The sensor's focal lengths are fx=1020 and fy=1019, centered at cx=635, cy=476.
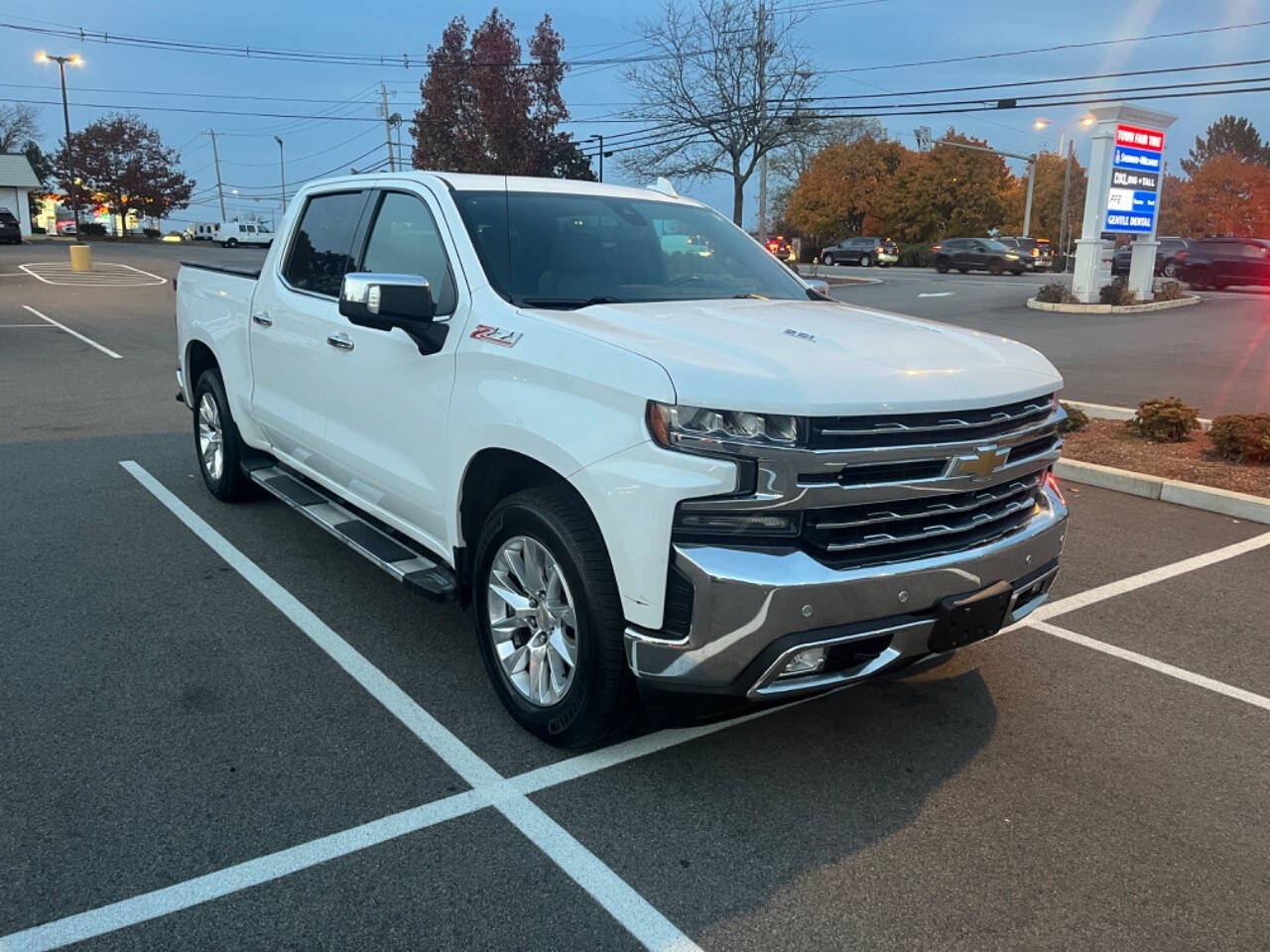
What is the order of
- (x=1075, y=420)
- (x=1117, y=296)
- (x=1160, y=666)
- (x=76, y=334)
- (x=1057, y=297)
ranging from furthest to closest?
(x=1057, y=297) → (x=1117, y=296) → (x=76, y=334) → (x=1075, y=420) → (x=1160, y=666)

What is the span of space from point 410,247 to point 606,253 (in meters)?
0.87

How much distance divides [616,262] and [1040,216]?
7467cm

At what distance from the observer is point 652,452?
9.85 feet

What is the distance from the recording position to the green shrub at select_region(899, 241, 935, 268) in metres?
51.7

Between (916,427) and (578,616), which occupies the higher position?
(916,427)

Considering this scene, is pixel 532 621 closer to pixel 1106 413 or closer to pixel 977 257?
pixel 1106 413

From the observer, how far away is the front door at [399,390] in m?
4.01

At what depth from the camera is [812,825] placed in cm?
325

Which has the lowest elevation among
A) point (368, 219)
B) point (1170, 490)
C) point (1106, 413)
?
point (1170, 490)

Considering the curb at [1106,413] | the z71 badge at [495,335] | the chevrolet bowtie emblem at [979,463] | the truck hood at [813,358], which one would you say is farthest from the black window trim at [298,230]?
the curb at [1106,413]

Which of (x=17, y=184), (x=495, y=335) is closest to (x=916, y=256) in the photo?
(x=495, y=335)

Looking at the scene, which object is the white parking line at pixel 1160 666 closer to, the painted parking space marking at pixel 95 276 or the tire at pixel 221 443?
the tire at pixel 221 443

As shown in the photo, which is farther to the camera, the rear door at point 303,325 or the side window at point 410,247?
the rear door at point 303,325

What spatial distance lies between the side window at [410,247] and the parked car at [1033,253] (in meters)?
41.4
